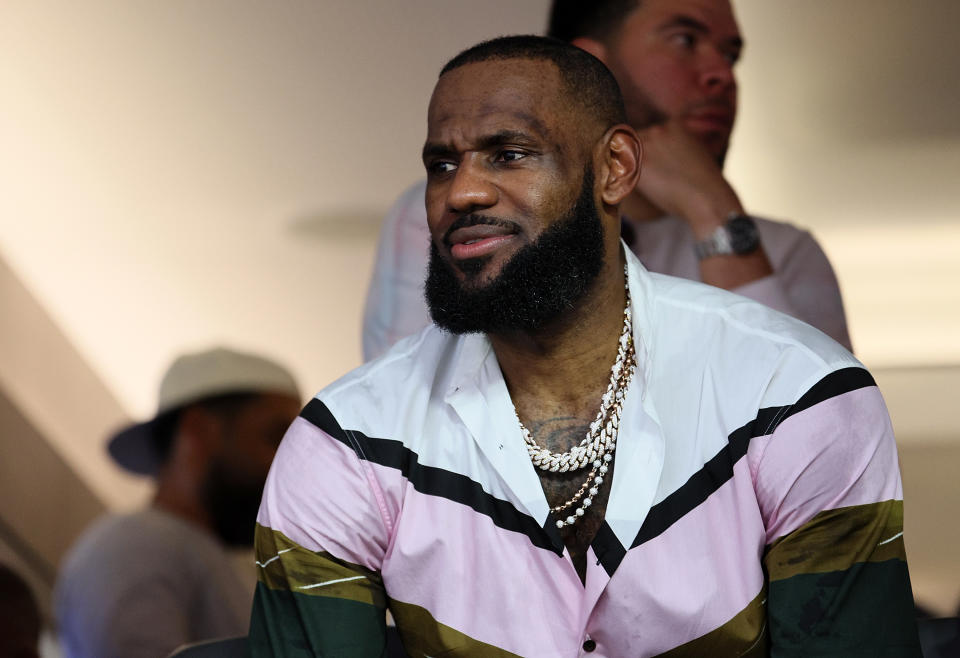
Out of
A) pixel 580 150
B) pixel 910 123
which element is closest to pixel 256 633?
pixel 580 150

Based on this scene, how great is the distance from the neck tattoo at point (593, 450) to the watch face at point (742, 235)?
69cm

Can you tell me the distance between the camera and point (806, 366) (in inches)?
61.0

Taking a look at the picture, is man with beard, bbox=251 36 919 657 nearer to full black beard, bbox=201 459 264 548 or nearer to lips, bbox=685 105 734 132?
lips, bbox=685 105 734 132

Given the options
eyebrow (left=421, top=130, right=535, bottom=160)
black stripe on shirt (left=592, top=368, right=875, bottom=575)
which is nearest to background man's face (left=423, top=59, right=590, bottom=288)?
eyebrow (left=421, top=130, right=535, bottom=160)

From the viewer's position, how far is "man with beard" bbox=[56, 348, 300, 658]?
8.64ft

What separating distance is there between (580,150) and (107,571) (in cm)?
161

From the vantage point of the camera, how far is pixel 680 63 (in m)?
2.77

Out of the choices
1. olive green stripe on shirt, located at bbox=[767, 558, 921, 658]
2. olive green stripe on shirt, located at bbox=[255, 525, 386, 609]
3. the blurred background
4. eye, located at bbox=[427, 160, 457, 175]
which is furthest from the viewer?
the blurred background

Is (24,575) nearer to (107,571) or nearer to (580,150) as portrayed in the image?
(107,571)

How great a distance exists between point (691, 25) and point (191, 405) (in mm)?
1556

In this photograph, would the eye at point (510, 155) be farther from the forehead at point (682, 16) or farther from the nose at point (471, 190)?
the forehead at point (682, 16)

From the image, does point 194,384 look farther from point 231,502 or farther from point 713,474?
point 713,474

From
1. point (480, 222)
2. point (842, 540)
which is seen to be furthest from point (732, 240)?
point (842, 540)

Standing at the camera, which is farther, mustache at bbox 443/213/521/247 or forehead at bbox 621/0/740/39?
forehead at bbox 621/0/740/39
